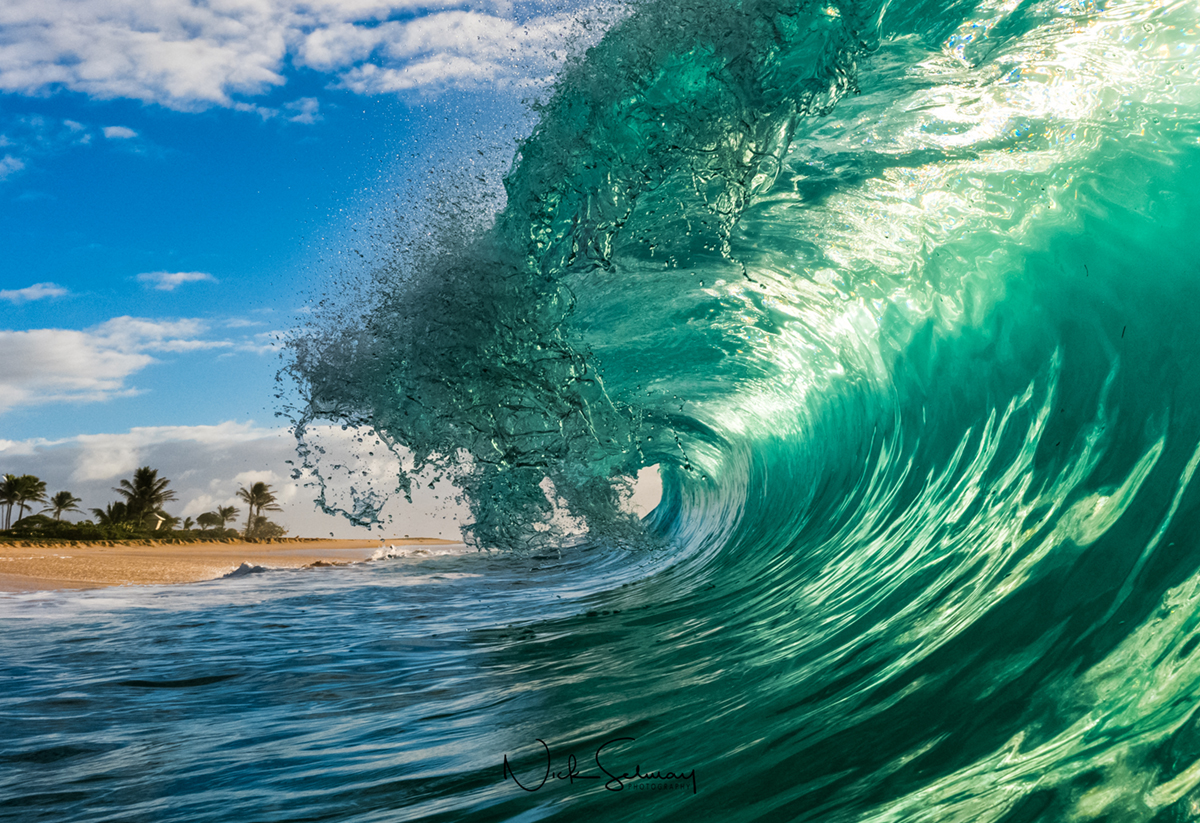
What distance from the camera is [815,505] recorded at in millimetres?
9734

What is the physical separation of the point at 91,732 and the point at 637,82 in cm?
481

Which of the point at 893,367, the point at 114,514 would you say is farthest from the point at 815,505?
the point at 114,514

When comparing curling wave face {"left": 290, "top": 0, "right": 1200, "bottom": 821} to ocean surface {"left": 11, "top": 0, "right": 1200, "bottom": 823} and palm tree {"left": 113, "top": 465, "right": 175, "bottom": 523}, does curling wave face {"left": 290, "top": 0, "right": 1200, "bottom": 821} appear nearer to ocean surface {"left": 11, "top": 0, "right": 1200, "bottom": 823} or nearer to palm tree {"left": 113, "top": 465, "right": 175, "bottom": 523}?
ocean surface {"left": 11, "top": 0, "right": 1200, "bottom": 823}

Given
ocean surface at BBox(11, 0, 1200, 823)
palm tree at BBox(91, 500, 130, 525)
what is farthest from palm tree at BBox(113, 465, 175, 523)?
ocean surface at BBox(11, 0, 1200, 823)

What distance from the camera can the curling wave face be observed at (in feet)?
8.09

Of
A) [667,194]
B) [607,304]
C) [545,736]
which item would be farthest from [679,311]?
[545,736]

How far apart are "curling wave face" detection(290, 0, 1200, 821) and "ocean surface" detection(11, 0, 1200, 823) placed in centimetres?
2

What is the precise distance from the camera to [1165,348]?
12.8ft

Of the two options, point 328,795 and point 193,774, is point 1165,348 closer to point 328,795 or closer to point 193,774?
point 328,795

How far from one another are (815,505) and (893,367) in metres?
2.54

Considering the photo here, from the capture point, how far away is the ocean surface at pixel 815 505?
8.13 ft

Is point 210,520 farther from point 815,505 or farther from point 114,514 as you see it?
point 815,505

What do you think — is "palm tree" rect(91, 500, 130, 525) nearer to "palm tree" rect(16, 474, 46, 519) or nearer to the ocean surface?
"palm tree" rect(16, 474, 46, 519)

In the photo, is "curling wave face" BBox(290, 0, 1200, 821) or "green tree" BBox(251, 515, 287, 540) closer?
"curling wave face" BBox(290, 0, 1200, 821)
